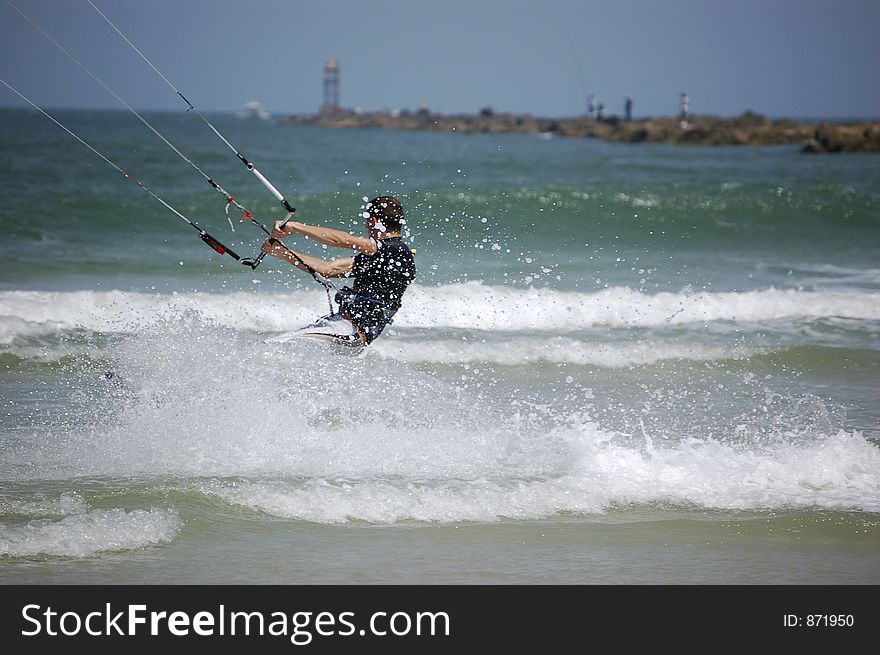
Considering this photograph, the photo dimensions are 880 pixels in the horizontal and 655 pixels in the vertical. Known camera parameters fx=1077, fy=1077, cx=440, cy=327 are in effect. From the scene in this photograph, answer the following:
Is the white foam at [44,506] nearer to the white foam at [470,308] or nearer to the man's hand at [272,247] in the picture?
the man's hand at [272,247]

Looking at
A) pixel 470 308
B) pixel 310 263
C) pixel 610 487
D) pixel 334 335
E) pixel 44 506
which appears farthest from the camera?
pixel 470 308

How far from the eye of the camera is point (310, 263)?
Answer: 8172 mm

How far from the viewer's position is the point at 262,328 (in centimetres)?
1305

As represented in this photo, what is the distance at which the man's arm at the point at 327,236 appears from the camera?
7.65 metres

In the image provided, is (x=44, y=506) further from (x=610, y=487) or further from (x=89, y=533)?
(x=610, y=487)

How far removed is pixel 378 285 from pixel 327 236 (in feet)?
1.99

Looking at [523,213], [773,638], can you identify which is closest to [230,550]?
[773,638]

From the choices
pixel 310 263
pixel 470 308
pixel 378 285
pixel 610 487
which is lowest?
pixel 610 487

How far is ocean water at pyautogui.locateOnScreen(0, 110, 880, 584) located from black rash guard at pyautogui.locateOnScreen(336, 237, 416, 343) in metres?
0.35

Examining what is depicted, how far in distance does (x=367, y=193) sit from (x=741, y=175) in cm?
1672

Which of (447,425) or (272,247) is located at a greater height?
(272,247)

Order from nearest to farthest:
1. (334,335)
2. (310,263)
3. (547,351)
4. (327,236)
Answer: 1. (327,236)
2. (310,263)
3. (334,335)
4. (547,351)

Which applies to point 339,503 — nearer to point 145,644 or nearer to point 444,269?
point 145,644

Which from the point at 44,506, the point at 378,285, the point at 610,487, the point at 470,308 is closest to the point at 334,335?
the point at 378,285
